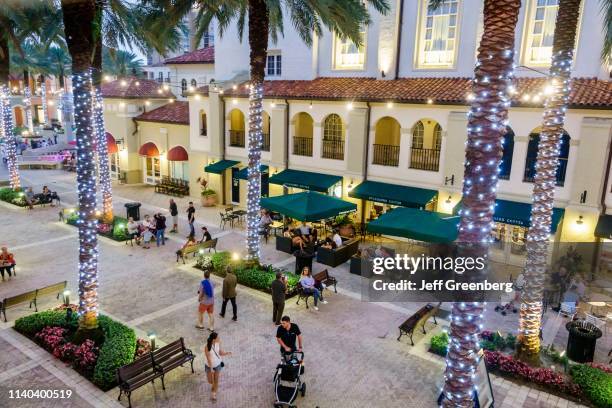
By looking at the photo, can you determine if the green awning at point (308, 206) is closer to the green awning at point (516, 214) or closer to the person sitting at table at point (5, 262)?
the green awning at point (516, 214)

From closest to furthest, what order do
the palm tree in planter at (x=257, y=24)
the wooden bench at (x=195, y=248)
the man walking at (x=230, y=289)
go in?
the man walking at (x=230, y=289) < the palm tree in planter at (x=257, y=24) < the wooden bench at (x=195, y=248)

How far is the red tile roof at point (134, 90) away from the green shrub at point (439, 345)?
1123 inches

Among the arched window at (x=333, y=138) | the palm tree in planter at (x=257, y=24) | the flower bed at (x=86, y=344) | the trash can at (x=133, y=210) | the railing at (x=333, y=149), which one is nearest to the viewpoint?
the flower bed at (x=86, y=344)

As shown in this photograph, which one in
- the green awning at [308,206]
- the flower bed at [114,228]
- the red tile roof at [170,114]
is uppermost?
the red tile roof at [170,114]

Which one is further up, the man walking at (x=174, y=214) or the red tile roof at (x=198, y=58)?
the red tile roof at (x=198, y=58)

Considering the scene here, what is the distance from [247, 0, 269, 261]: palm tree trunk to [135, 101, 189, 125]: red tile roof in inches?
576

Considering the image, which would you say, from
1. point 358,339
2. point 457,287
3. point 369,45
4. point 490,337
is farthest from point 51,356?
Answer: point 369,45

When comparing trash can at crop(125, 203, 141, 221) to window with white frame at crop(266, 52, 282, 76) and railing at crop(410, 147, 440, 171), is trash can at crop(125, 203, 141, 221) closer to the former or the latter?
window with white frame at crop(266, 52, 282, 76)

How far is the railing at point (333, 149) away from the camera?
957 inches

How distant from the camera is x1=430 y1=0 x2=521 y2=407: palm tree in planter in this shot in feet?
23.8

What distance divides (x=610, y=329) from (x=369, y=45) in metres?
16.9

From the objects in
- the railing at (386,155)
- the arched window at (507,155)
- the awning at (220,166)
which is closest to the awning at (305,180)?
the railing at (386,155)

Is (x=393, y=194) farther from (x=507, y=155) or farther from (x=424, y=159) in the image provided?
(x=507, y=155)

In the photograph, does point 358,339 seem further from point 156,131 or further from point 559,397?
point 156,131
